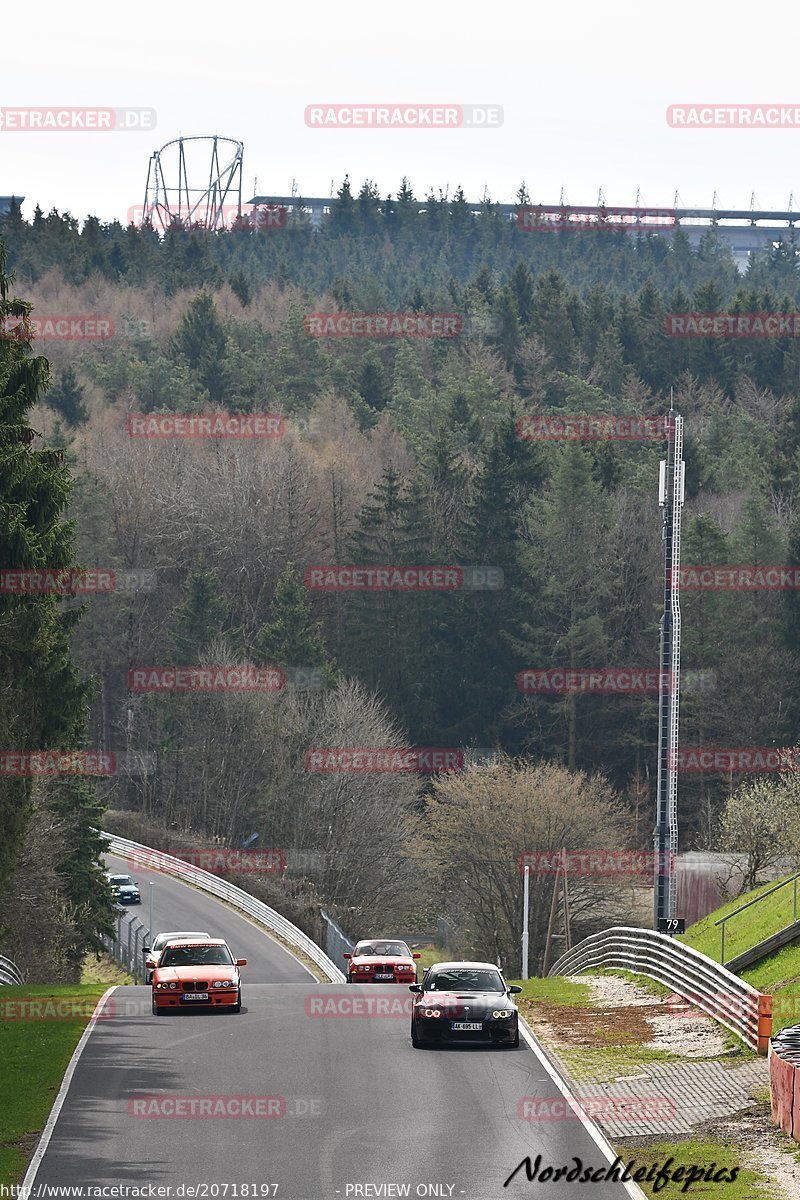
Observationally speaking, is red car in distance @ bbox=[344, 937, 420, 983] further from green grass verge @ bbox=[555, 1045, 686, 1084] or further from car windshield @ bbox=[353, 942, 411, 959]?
green grass verge @ bbox=[555, 1045, 686, 1084]

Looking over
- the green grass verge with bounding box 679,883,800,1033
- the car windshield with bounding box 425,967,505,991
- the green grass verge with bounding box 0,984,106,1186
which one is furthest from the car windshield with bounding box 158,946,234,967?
the green grass verge with bounding box 679,883,800,1033

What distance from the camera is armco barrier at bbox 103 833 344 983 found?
189 feet

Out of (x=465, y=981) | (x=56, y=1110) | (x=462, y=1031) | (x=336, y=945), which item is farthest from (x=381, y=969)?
(x=336, y=945)

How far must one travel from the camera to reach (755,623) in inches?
3529

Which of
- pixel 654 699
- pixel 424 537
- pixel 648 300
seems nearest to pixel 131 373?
pixel 424 537

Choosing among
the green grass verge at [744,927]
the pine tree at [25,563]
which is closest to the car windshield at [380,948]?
the green grass verge at [744,927]

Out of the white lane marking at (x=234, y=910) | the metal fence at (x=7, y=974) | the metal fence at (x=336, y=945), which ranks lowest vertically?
the white lane marking at (x=234, y=910)

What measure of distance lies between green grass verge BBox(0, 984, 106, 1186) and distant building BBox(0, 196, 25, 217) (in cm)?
12107

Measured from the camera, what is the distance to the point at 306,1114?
64.8 ft

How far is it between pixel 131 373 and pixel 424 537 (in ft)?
99.0

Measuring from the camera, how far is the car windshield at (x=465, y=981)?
25047 mm

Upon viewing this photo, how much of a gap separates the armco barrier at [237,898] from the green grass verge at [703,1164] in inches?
1410

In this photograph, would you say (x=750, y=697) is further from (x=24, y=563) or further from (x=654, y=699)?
(x=24, y=563)

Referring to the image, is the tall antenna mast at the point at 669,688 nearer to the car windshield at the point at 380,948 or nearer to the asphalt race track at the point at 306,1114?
the car windshield at the point at 380,948
